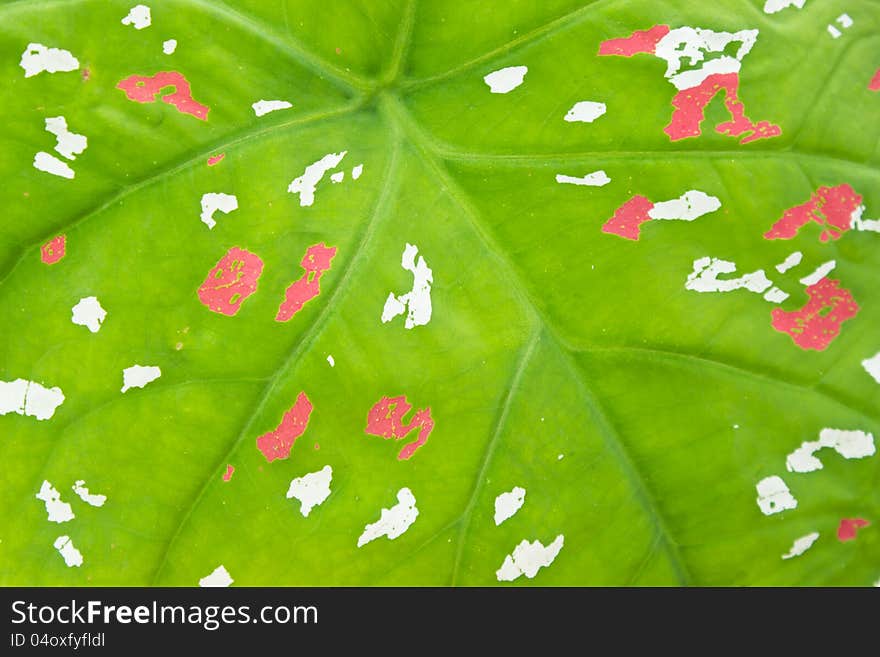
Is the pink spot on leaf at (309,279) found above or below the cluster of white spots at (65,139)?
below

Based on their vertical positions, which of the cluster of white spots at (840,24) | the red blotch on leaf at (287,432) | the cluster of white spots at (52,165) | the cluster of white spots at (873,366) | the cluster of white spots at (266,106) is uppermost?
the cluster of white spots at (266,106)

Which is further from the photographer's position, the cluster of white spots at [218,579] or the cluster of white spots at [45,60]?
the cluster of white spots at [218,579]

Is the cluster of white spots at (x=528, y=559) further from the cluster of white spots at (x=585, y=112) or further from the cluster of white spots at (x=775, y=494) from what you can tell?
the cluster of white spots at (x=585, y=112)

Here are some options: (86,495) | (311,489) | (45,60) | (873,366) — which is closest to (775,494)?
(873,366)

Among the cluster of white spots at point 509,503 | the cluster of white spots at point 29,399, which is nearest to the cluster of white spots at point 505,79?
the cluster of white spots at point 509,503
